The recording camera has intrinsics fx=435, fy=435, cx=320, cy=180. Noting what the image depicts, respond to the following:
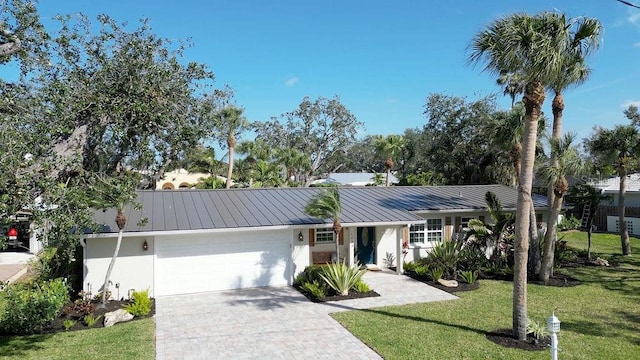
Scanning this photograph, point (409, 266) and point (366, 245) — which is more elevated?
point (366, 245)

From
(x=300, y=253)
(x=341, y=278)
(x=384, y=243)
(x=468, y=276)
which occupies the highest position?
(x=384, y=243)

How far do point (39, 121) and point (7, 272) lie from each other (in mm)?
15240

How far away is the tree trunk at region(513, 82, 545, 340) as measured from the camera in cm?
988

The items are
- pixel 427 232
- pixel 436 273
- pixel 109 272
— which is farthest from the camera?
pixel 427 232

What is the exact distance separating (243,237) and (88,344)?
240 inches

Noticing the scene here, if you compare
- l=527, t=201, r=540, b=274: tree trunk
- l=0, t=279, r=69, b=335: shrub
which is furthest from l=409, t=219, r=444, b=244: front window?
l=0, t=279, r=69, b=335: shrub

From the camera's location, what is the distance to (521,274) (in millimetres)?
9953

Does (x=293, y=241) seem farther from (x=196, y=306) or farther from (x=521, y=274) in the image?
(x=521, y=274)

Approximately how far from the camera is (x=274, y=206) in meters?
17.1

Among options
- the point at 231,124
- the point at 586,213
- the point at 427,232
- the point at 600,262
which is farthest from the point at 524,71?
the point at 231,124

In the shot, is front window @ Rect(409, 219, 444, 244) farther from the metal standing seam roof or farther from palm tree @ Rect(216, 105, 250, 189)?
palm tree @ Rect(216, 105, 250, 189)

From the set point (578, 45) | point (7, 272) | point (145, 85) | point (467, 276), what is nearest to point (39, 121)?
point (145, 85)

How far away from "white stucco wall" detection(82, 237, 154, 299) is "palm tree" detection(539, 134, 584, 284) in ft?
44.1

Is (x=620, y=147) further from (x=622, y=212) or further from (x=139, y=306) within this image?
(x=139, y=306)
